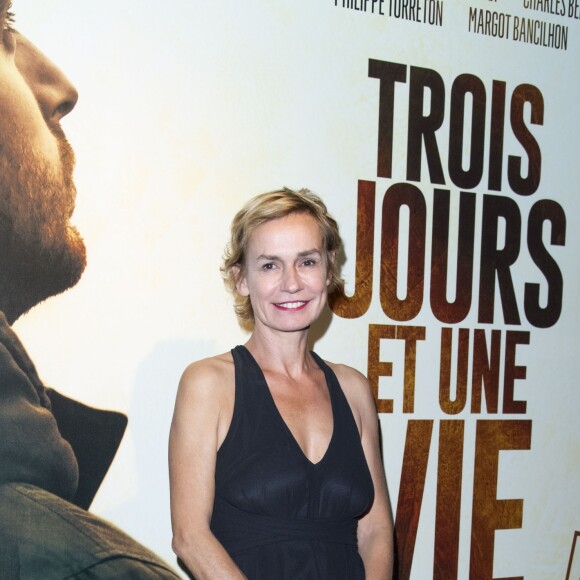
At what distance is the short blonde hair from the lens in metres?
1.97

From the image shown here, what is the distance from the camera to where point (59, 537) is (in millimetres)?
2051

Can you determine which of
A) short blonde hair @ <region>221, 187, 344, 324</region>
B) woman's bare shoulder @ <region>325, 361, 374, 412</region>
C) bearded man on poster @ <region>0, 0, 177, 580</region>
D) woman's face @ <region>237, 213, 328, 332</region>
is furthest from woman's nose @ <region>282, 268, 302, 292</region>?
bearded man on poster @ <region>0, 0, 177, 580</region>

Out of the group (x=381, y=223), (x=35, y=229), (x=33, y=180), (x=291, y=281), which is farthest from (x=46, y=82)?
(x=381, y=223)

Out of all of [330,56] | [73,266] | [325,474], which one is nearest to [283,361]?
[325,474]

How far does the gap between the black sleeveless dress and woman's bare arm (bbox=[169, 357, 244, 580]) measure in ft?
0.15

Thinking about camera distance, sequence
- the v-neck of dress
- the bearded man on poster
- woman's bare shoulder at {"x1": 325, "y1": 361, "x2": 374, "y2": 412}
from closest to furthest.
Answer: the v-neck of dress < the bearded man on poster < woman's bare shoulder at {"x1": 325, "y1": 361, "x2": 374, "y2": 412}

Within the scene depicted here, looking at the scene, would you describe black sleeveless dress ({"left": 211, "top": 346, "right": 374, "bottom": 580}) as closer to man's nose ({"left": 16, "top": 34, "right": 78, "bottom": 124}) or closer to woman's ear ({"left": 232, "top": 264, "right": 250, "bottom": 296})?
woman's ear ({"left": 232, "top": 264, "right": 250, "bottom": 296})

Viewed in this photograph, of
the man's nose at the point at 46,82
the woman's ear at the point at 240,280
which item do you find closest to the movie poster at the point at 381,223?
the man's nose at the point at 46,82

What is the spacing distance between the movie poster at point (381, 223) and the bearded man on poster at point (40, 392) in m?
0.04

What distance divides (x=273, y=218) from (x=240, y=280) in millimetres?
180

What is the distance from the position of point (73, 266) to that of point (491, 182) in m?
1.30

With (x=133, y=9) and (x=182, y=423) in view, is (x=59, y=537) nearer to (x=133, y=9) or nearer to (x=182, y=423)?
(x=182, y=423)

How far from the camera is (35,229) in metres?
2.10

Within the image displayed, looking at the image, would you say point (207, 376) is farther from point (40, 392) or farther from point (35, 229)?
point (35, 229)
